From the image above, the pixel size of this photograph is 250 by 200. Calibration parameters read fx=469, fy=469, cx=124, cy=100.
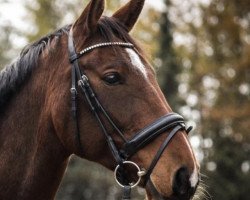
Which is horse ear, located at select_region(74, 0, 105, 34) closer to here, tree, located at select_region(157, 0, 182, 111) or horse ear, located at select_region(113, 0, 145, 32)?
horse ear, located at select_region(113, 0, 145, 32)

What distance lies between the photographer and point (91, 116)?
11.4 feet

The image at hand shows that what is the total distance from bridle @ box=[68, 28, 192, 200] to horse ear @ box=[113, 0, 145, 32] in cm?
37

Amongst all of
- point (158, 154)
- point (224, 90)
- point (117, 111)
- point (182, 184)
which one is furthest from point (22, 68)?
point (224, 90)

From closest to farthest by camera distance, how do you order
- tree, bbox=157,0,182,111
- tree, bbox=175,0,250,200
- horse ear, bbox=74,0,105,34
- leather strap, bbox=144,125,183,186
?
leather strap, bbox=144,125,183,186
horse ear, bbox=74,0,105,34
tree, bbox=175,0,250,200
tree, bbox=157,0,182,111

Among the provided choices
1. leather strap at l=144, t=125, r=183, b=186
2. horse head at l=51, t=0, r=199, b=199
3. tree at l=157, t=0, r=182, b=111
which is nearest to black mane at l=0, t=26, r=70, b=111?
horse head at l=51, t=0, r=199, b=199

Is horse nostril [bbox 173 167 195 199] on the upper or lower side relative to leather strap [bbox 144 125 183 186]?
lower

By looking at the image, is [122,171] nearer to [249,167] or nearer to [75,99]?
[75,99]

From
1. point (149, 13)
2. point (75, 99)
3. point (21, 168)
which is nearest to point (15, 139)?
point (21, 168)

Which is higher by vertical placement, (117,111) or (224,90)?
(117,111)

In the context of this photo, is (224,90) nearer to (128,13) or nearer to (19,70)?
(128,13)

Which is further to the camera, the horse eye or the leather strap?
the horse eye

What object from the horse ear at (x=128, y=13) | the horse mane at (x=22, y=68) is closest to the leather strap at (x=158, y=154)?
the horse mane at (x=22, y=68)

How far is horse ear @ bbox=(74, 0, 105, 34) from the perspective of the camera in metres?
3.55

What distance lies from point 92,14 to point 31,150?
3.81 feet
